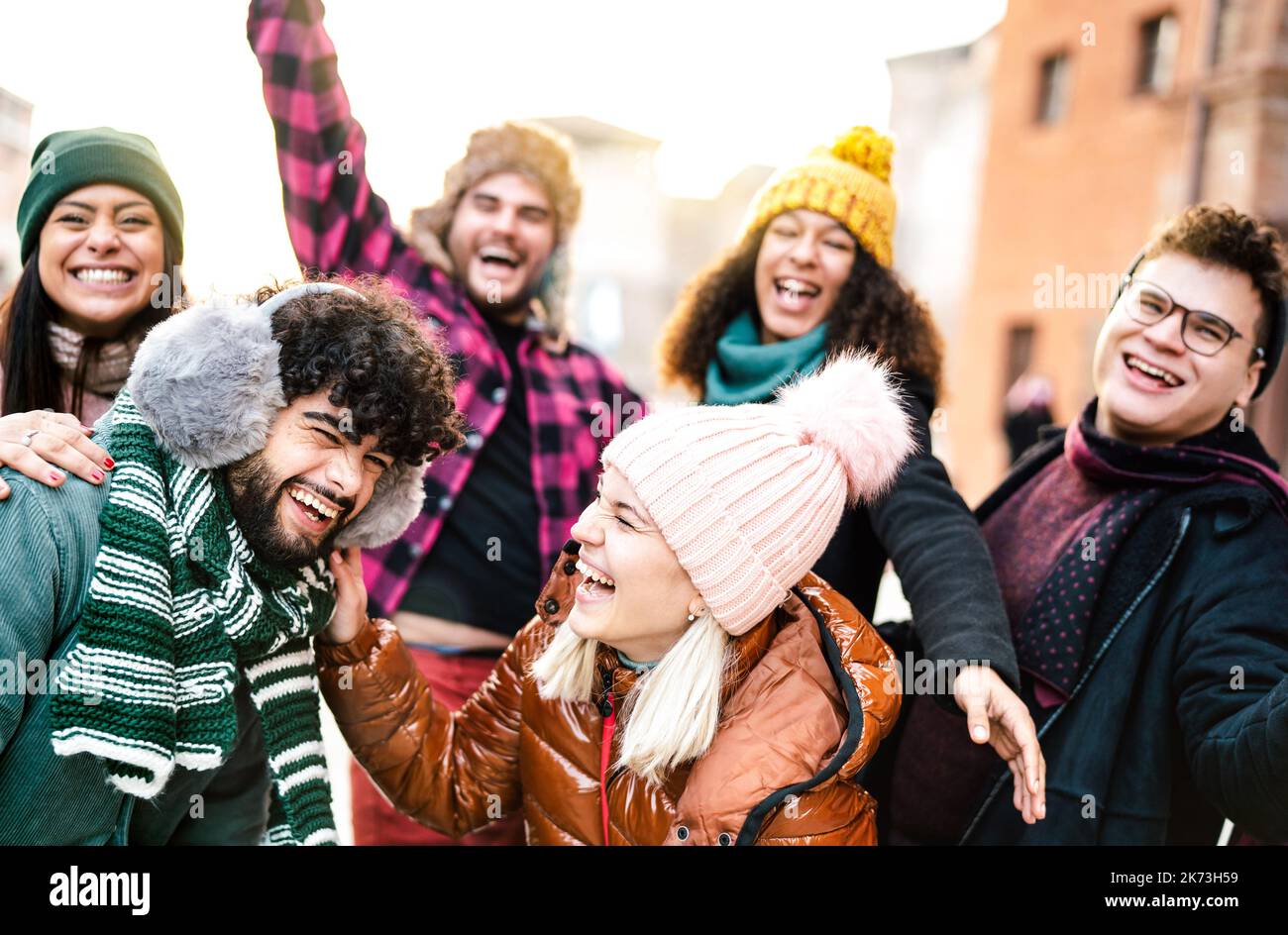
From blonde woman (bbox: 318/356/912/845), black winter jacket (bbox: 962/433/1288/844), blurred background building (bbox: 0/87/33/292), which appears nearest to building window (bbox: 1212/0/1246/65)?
black winter jacket (bbox: 962/433/1288/844)

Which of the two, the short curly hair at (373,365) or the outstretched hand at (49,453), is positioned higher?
the short curly hair at (373,365)

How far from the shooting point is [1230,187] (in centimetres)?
923

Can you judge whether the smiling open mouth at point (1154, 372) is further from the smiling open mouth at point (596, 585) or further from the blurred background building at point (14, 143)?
the blurred background building at point (14, 143)

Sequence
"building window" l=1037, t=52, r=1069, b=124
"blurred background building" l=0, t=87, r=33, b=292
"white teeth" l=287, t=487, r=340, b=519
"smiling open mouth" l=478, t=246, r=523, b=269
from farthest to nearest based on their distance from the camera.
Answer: "building window" l=1037, t=52, r=1069, b=124, "smiling open mouth" l=478, t=246, r=523, b=269, "blurred background building" l=0, t=87, r=33, b=292, "white teeth" l=287, t=487, r=340, b=519

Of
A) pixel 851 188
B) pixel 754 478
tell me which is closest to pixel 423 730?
pixel 754 478

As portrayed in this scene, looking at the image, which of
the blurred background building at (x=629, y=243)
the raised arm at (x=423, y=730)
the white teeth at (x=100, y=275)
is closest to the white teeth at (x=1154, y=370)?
the raised arm at (x=423, y=730)

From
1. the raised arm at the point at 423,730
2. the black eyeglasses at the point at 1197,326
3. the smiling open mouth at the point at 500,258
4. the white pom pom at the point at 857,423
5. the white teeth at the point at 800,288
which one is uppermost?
the smiling open mouth at the point at 500,258

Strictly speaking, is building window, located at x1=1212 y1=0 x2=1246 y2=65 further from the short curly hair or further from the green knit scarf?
the short curly hair

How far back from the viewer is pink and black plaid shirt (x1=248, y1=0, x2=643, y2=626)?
2.38 metres

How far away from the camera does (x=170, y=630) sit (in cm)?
156

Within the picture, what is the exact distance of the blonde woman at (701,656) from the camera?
64.9 inches

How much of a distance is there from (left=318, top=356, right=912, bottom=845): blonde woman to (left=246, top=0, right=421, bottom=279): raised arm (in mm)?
1083

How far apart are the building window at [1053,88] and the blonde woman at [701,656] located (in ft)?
41.0

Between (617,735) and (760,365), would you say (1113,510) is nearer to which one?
(760,365)
